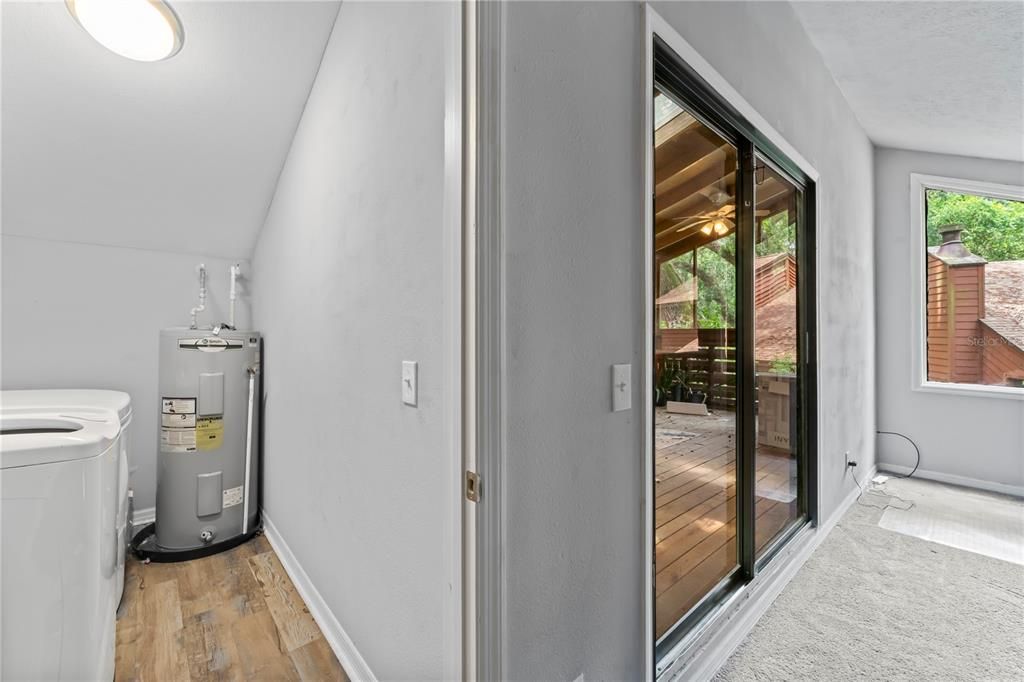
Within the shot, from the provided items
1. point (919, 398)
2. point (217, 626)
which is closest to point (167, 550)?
point (217, 626)

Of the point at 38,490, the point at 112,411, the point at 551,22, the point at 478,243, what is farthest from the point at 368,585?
the point at 551,22

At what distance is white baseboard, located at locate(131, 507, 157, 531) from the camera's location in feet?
8.04

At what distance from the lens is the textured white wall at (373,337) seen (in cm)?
103

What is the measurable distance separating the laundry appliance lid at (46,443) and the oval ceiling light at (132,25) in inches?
50.9

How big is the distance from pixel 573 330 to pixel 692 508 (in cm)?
107

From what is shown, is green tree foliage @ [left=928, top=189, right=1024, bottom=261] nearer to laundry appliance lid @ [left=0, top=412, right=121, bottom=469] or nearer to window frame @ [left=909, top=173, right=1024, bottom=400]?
window frame @ [left=909, top=173, right=1024, bottom=400]

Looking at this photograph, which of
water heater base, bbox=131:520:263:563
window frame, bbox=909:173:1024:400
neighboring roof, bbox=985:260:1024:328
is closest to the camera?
water heater base, bbox=131:520:263:563

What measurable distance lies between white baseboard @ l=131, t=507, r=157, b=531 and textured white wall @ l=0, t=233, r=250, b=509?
3 cm

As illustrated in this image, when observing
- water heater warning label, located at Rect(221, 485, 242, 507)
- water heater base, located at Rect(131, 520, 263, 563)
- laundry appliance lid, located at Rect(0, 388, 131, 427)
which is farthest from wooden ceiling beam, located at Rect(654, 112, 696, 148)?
water heater base, located at Rect(131, 520, 263, 563)

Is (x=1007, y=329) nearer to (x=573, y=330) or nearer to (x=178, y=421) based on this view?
(x=573, y=330)

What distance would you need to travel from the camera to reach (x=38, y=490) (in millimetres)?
1045

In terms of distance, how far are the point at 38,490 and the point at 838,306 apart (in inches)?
139

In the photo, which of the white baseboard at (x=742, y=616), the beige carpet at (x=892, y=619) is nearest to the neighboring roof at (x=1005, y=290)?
the beige carpet at (x=892, y=619)

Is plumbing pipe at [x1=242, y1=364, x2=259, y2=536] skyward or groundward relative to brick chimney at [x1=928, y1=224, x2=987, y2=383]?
groundward
